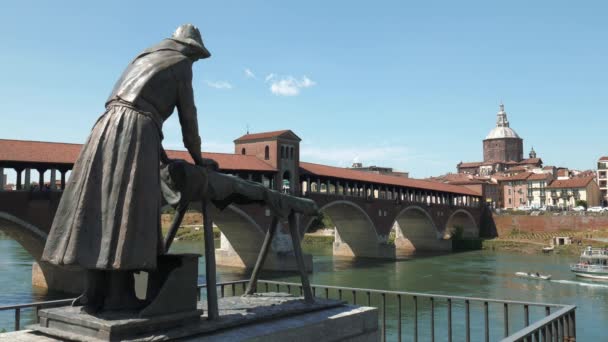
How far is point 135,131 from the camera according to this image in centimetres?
400

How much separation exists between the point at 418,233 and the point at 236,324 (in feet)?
162

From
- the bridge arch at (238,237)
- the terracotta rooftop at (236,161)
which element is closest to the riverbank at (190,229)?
the bridge arch at (238,237)

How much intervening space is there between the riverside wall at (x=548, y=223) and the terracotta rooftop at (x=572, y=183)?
16.8 m

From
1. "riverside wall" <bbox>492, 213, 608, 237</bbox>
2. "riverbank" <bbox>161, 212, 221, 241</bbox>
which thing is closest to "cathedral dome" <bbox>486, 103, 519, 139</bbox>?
"riverside wall" <bbox>492, 213, 608, 237</bbox>

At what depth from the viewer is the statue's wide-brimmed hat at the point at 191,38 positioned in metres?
4.45

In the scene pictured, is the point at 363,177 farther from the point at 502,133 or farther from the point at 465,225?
the point at 502,133

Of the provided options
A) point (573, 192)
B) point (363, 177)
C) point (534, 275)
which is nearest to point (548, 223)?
point (573, 192)

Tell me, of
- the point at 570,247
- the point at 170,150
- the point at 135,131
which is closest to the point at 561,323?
the point at 135,131

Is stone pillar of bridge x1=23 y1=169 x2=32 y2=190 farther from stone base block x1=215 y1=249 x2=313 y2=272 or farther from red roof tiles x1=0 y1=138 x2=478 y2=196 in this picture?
stone base block x1=215 y1=249 x2=313 y2=272

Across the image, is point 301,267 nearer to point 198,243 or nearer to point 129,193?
point 129,193

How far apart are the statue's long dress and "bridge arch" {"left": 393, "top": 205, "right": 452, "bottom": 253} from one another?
4466cm

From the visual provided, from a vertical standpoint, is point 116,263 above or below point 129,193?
below

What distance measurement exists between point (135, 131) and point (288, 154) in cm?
2926

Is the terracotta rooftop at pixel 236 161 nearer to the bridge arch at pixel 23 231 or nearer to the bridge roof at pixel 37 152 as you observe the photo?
the bridge roof at pixel 37 152
